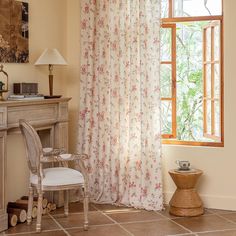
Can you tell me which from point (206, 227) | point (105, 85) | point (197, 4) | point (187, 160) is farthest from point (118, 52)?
point (206, 227)

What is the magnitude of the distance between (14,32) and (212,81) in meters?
2.13

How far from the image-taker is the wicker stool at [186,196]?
5.20 meters

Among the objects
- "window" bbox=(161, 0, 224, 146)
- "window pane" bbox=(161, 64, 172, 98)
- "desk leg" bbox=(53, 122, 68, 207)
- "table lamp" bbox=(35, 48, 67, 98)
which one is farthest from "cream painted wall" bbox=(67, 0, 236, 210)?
"table lamp" bbox=(35, 48, 67, 98)

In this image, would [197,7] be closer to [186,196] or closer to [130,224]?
[186,196]

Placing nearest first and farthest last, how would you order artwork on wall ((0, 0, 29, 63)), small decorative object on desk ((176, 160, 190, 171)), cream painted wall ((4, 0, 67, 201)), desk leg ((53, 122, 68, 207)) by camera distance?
artwork on wall ((0, 0, 29, 63))
cream painted wall ((4, 0, 67, 201))
small decorative object on desk ((176, 160, 190, 171))
desk leg ((53, 122, 68, 207))

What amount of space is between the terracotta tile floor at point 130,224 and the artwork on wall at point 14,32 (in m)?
1.61

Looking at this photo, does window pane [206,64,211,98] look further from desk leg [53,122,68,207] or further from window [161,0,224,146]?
desk leg [53,122,68,207]

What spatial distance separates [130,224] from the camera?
4910 mm

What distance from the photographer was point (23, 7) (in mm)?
5188

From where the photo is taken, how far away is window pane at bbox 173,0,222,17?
547 centimetres

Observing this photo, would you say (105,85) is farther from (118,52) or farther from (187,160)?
(187,160)

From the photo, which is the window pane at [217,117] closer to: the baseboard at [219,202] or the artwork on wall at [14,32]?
the baseboard at [219,202]

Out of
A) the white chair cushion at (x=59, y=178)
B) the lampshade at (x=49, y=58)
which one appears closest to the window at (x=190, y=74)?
the lampshade at (x=49, y=58)

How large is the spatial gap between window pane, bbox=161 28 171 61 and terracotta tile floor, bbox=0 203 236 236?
1.68m
